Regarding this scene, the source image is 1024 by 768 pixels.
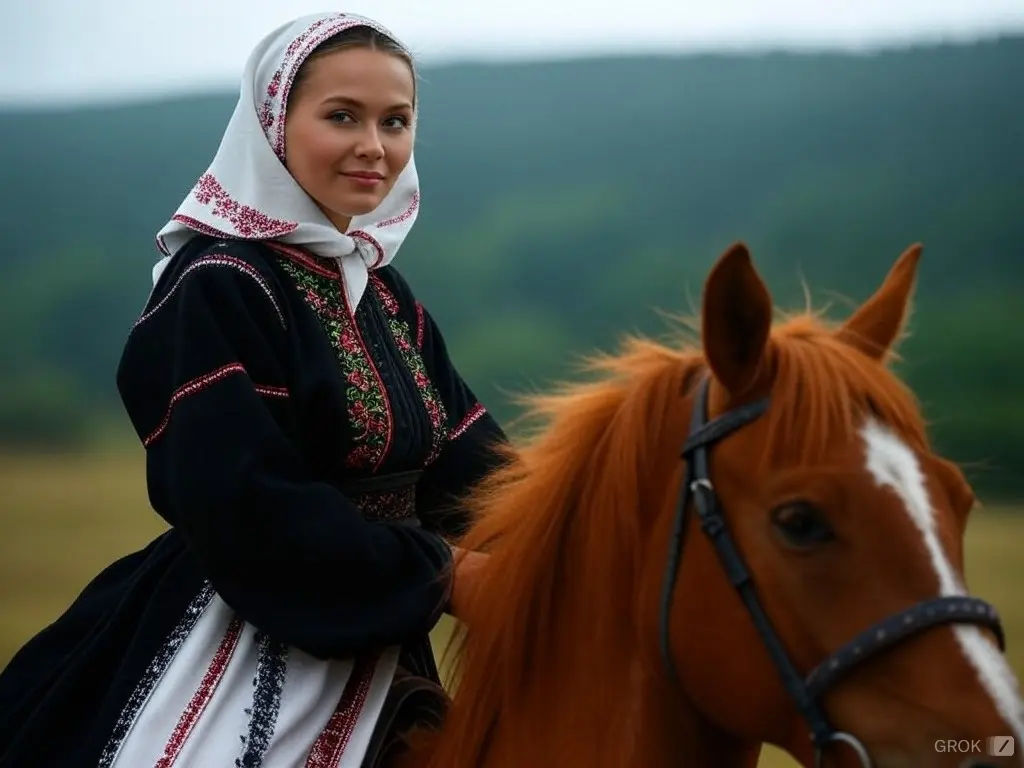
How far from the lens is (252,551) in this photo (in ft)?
4.23

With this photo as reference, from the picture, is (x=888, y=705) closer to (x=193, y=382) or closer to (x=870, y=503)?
(x=870, y=503)

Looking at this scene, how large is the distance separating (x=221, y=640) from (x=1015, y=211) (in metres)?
3.32

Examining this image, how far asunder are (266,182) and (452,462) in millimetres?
490

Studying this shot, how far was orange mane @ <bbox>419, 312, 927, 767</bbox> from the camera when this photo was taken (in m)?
1.22

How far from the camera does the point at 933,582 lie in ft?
3.26

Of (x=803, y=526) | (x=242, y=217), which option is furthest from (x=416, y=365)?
(x=803, y=526)

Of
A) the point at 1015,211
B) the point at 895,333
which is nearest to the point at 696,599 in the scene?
the point at 895,333

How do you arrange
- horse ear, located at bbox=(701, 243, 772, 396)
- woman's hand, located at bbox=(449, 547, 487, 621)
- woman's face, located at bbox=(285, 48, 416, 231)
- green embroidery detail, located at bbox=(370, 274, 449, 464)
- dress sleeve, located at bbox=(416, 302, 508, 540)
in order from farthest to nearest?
dress sleeve, located at bbox=(416, 302, 508, 540), green embroidery detail, located at bbox=(370, 274, 449, 464), woman's face, located at bbox=(285, 48, 416, 231), woman's hand, located at bbox=(449, 547, 487, 621), horse ear, located at bbox=(701, 243, 772, 396)

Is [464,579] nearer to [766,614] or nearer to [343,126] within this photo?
[766,614]

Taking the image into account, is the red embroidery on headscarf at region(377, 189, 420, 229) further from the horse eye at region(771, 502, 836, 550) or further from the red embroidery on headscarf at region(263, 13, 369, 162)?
the horse eye at region(771, 502, 836, 550)

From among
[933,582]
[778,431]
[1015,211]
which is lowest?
[1015,211]

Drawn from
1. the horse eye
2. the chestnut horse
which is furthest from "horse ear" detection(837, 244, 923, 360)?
the horse eye

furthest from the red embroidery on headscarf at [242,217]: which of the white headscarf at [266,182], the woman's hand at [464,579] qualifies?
the woman's hand at [464,579]

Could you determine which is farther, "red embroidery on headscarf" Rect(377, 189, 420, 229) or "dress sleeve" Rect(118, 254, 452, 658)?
"red embroidery on headscarf" Rect(377, 189, 420, 229)
